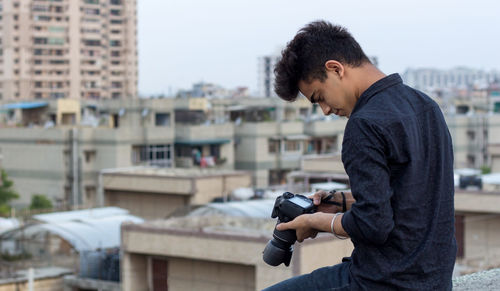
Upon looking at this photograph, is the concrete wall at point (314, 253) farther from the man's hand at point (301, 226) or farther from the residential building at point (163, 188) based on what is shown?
the residential building at point (163, 188)

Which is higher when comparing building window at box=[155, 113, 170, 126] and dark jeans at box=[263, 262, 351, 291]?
dark jeans at box=[263, 262, 351, 291]

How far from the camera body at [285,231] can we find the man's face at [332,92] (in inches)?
11.6

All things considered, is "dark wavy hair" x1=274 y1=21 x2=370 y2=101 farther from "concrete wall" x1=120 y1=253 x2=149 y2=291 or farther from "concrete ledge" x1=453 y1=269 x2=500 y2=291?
"concrete wall" x1=120 y1=253 x2=149 y2=291

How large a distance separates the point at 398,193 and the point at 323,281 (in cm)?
42

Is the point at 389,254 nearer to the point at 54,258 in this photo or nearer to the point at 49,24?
the point at 54,258

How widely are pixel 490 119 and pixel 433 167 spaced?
50.8 meters

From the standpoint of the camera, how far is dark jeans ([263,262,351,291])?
2629mm

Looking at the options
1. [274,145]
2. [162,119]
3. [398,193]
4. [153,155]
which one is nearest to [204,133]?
[153,155]

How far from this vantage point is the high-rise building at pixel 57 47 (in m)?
75.1

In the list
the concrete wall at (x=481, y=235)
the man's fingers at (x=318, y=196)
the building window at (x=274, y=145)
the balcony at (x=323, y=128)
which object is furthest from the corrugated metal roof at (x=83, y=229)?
the balcony at (x=323, y=128)

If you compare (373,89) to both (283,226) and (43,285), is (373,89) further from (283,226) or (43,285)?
(43,285)

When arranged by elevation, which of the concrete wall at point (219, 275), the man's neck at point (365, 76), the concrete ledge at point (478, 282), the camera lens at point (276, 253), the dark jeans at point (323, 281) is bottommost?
the concrete wall at point (219, 275)

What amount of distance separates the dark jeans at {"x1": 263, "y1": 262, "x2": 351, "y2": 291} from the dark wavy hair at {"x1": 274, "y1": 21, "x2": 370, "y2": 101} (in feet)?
1.82

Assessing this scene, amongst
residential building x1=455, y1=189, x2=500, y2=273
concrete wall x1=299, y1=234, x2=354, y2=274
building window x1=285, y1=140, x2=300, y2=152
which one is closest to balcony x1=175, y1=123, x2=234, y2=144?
building window x1=285, y1=140, x2=300, y2=152
